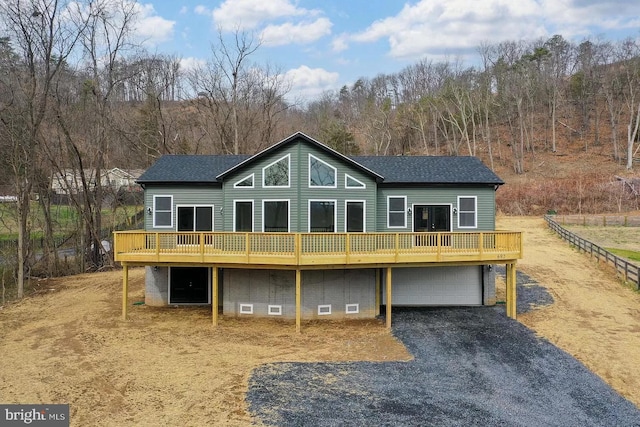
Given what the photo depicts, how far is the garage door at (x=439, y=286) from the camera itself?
16.1m

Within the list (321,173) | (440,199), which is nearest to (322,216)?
(321,173)

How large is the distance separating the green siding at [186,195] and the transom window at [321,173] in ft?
12.3

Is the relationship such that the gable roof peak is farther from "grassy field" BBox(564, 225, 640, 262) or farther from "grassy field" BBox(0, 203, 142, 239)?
"grassy field" BBox(564, 225, 640, 262)

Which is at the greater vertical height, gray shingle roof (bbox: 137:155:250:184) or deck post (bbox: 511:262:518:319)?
gray shingle roof (bbox: 137:155:250:184)

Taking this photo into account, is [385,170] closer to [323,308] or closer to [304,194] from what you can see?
[304,194]

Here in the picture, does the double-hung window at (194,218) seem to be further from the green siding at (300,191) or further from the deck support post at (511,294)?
the deck support post at (511,294)

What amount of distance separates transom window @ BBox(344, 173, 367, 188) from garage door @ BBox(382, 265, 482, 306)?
370cm

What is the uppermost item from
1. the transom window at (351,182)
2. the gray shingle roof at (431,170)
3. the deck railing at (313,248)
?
the gray shingle roof at (431,170)

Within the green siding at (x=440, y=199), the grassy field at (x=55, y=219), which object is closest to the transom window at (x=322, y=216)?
the green siding at (x=440, y=199)

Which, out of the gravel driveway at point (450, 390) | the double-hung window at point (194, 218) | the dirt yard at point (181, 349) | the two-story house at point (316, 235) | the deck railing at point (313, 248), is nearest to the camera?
the gravel driveway at point (450, 390)

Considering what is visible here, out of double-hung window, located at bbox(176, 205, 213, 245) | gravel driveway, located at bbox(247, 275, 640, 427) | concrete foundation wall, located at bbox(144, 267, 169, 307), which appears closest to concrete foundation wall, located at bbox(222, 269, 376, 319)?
double-hung window, located at bbox(176, 205, 213, 245)

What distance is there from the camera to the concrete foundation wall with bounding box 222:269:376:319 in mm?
14648

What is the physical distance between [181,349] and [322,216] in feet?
19.8

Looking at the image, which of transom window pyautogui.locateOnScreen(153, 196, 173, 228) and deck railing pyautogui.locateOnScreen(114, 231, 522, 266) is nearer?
deck railing pyautogui.locateOnScreen(114, 231, 522, 266)
